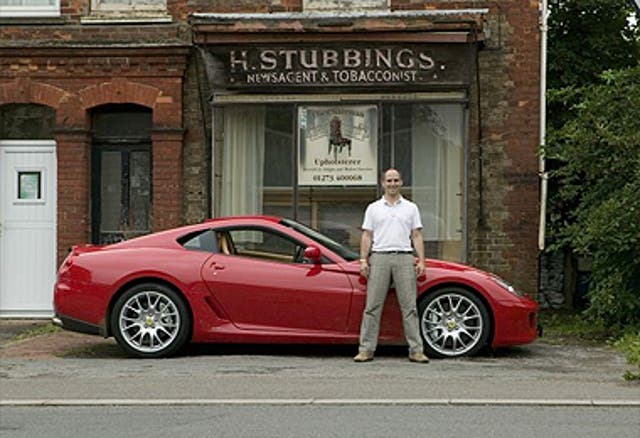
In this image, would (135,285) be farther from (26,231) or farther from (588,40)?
(588,40)

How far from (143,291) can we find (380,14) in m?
5.60

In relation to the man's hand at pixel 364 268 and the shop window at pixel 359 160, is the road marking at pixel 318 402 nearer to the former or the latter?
the man's hand at pixel 364 268

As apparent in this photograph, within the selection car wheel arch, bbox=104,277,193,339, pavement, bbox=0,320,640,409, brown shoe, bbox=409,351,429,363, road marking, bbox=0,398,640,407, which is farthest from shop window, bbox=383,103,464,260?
road marking, bbox=0,398,640,407

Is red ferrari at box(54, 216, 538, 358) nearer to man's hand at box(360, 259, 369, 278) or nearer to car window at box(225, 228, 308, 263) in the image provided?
car window at box(225, 228, 308, 263)

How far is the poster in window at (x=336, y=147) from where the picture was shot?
16.7 metres

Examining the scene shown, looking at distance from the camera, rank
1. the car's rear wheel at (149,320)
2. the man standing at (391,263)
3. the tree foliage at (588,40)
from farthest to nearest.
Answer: the tree foliage at (588,40), the car's rear wheel at (149,320), the man standing at (391,263)

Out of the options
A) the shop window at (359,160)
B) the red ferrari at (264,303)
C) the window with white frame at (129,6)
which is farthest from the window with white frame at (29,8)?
the red ferrari at (264,303)

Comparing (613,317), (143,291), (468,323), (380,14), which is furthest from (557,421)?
(380,14)

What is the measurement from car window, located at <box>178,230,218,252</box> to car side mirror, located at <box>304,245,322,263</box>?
972 mm

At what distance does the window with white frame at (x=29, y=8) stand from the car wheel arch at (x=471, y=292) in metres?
7.35

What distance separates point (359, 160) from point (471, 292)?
15.5 ft

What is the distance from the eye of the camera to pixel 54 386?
1023 cm

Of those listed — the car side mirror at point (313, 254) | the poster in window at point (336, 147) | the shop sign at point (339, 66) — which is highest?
the shop sign at point (339, 66)

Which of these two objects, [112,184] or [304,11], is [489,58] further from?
[112,184]
